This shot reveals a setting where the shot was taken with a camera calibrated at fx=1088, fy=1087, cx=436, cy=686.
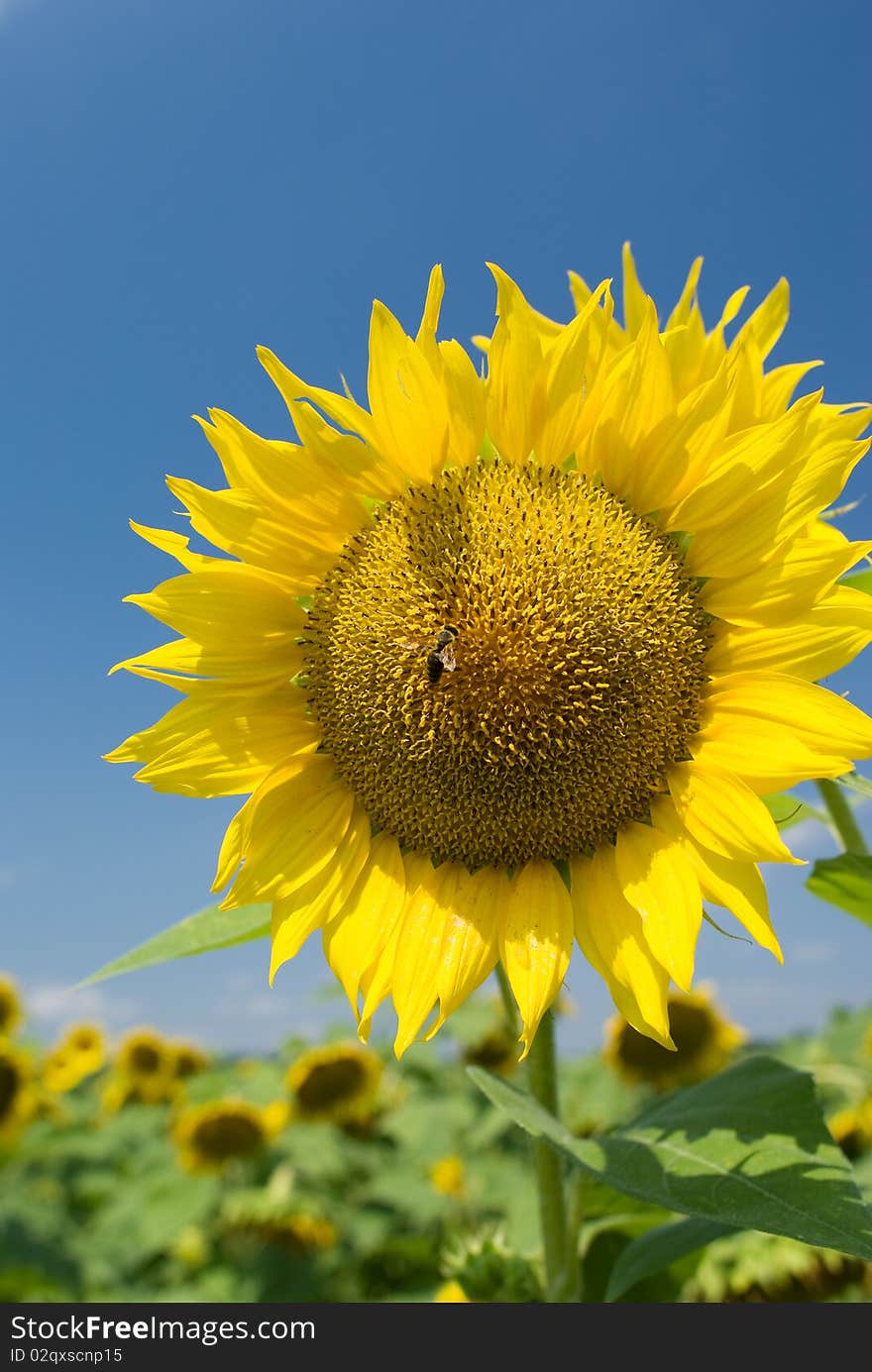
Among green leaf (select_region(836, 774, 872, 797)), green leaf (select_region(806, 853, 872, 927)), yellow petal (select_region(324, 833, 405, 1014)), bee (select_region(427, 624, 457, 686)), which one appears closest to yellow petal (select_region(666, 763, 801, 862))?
green leaf (select_region(836, 774, 872, 797))

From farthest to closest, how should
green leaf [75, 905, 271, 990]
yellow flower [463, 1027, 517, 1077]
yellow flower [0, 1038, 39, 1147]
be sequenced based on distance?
1. yellow flower [0, 1038, 39, 1147]
2. yellow flower [463, 1027, 517, 1077]
3. green leaf [75, 905, 271, 990]

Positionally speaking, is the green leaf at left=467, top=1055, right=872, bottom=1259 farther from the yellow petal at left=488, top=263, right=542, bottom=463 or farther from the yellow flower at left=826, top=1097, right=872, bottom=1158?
the yellow flower at left=826, top=1097, right=872, bottom=1158

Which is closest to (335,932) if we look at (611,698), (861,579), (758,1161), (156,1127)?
(611,698)

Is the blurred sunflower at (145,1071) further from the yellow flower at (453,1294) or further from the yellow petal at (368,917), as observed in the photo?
the yellow petal at (368,917)

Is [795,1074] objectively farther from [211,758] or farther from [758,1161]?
[211,758]

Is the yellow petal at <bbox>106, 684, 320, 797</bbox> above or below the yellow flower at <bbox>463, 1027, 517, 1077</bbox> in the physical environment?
above

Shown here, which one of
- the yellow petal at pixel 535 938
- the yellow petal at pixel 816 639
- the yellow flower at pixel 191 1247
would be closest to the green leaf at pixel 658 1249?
the yellow petal at pixel 535 938

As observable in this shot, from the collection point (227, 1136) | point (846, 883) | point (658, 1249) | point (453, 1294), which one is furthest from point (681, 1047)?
point (846, 883)
